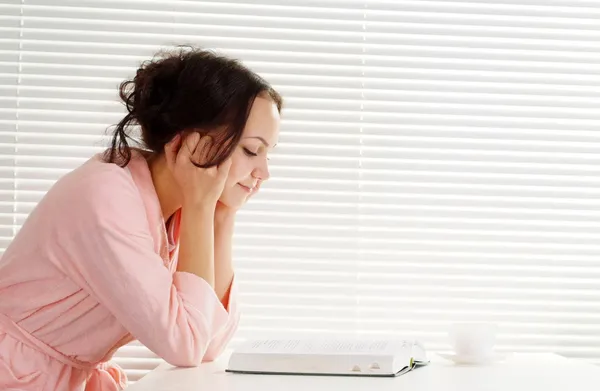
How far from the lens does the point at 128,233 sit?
1328 mm

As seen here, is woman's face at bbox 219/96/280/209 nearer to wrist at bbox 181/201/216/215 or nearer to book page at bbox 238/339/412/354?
wrist at bbox 181/201/216/215

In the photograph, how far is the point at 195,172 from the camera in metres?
1.45

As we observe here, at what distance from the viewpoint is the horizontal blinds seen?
188cm

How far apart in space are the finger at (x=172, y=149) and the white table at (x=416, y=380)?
1.26 ft

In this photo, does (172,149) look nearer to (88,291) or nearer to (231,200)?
(231,200)

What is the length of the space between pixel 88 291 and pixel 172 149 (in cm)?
31

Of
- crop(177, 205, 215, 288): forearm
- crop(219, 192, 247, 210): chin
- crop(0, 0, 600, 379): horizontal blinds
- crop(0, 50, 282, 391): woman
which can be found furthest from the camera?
crop(0, 0, 600, 379): horizontal blinds

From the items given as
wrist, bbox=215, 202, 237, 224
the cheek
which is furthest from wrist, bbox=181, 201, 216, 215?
wrist, bbox=215, 202, 237, 224

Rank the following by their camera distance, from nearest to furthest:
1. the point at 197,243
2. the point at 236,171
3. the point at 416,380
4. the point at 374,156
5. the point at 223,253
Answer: the point at 416,380
the point at 197,243
the point at 236,171
the point at 223,253
the point at 374,156

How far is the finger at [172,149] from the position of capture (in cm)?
148

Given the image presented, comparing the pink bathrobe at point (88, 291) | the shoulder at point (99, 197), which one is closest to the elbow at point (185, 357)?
the pink bathrobe at point (88, 291)

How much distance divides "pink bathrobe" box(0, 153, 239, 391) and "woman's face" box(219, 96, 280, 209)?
0.69 ft

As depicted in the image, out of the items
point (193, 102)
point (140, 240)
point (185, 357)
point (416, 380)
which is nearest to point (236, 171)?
point (193, 102)

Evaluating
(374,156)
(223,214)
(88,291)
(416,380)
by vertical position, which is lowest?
(416,380)
